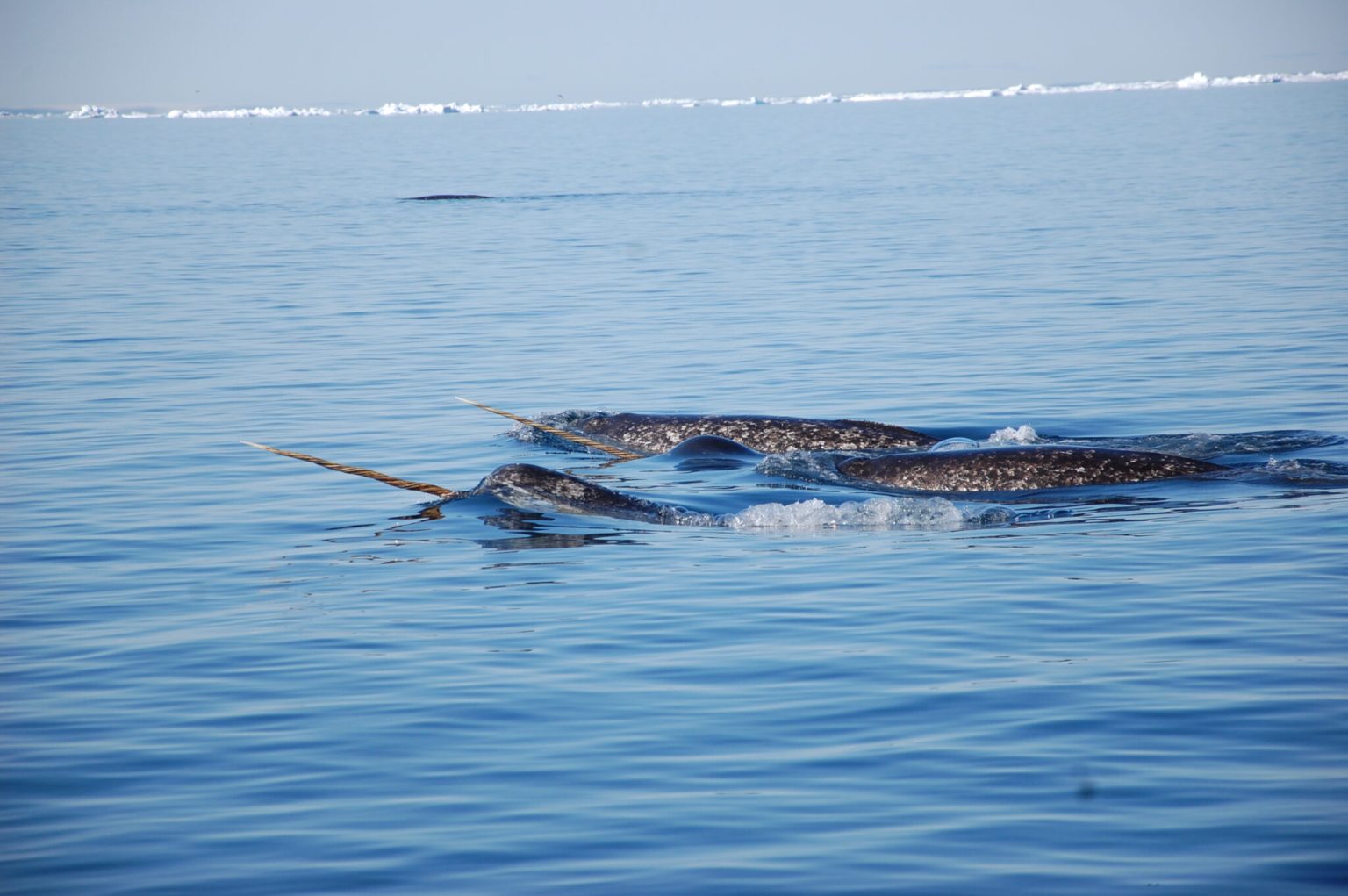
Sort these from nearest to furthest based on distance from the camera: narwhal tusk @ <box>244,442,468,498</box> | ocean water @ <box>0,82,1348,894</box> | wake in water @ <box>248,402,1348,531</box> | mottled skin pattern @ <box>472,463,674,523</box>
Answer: ocean water @ <box>0,82,1348,894</box>
narwhal tusk @ <box>244,442,468,498</box>
wake in water @ <box>248,402,1348,531</box>
mottled skin pattern @ <box>472,463,674,523</box>

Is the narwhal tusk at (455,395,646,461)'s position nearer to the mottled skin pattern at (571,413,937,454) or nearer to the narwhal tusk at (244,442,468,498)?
the mottled skin pattern at (571,413,937,454)

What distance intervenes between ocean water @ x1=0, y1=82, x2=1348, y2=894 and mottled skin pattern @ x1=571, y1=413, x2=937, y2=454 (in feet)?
2.67

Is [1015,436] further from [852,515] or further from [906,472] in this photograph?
[852,515]

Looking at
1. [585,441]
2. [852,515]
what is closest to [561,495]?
[852,515]

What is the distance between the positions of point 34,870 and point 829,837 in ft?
12.0

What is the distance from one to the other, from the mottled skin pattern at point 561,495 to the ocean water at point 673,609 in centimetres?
17

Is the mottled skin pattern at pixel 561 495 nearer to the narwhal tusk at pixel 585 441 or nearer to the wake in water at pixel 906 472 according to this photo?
the wake in water at pixel 906 472

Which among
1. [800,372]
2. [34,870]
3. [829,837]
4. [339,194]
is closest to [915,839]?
[829,837]

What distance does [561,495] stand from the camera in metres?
15.1

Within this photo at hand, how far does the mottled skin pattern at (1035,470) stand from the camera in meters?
15.8

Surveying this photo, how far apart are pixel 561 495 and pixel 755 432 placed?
4242mm

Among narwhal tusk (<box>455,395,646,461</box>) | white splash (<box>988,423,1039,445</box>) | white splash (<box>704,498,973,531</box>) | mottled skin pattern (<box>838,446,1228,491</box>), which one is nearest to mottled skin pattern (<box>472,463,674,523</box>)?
white splash (<box>704,498,973,531</box>)

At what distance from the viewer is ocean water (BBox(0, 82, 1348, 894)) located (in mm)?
7449

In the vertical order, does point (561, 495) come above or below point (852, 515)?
above
